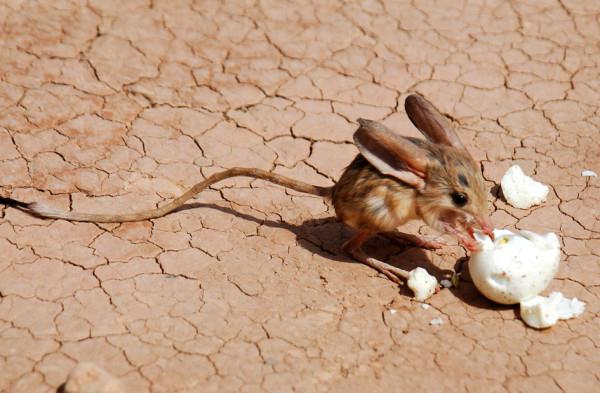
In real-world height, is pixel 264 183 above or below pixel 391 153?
above

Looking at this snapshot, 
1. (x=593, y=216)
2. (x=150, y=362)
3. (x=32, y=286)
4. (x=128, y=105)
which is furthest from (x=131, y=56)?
(x=593, y=216)

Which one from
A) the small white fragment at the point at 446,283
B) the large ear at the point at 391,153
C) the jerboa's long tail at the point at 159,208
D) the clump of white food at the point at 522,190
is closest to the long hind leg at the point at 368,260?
the small white fragment at the point at 446,283

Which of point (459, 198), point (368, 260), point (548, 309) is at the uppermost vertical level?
point (459, 198)

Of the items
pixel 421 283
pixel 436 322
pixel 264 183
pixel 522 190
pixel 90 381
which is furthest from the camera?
pixel 264 183

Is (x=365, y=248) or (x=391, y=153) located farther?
(x=365, y=248)

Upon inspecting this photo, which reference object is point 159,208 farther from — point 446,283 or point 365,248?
point 446,283

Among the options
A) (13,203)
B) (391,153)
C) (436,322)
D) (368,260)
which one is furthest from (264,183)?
(436,322)

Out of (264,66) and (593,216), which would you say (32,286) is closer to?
(264,66)
